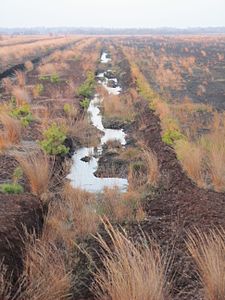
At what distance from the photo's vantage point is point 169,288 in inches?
221

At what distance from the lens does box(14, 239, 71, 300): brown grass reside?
5.04 metres

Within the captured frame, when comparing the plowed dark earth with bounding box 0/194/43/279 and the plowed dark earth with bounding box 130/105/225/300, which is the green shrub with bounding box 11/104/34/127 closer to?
the plowed dark earth with bounding box 130/105/225/300

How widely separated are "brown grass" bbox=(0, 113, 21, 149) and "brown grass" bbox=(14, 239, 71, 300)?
6.72m

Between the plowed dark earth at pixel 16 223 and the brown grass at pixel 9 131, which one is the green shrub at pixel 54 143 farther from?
the plowed dark earth at pixel 16 223

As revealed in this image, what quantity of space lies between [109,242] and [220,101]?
15.2m

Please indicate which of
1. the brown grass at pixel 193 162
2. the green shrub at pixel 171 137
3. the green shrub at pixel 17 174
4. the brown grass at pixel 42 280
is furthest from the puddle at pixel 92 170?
the brown grass at pixel 42 280

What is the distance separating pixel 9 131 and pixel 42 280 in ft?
27.1

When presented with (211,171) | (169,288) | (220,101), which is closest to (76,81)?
(220,101)

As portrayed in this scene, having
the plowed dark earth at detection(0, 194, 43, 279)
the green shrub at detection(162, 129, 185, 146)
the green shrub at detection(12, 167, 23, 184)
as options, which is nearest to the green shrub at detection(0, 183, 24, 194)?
the green shrub at detection(12, 167, 23, 184)

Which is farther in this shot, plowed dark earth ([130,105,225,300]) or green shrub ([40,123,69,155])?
green shrub ([40,123,69,155])

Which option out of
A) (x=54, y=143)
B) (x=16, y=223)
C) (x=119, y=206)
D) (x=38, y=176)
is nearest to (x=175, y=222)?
(x=119, y=206)

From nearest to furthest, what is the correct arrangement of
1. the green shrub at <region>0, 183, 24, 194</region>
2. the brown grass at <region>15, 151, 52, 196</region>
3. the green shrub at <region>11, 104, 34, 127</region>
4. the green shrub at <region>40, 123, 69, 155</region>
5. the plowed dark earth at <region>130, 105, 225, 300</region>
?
the plowed dark earth at <region>130, 105, 225, 300</region>, the green shrub at <region>0, 183, 24, 194</region>, the brown grass at <region>15, 151, 52, 196</region>, the green shrub at <region>40, 123, 69, 155</region>, the green shrub at <region>11, 104, 34, 127</region>

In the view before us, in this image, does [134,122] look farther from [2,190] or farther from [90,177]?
[2,190]

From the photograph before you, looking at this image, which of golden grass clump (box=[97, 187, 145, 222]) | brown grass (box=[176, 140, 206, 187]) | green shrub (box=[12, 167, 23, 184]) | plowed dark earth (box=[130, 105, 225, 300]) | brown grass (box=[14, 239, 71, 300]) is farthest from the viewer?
brown grass (box=[176, 140, 206, 187])
